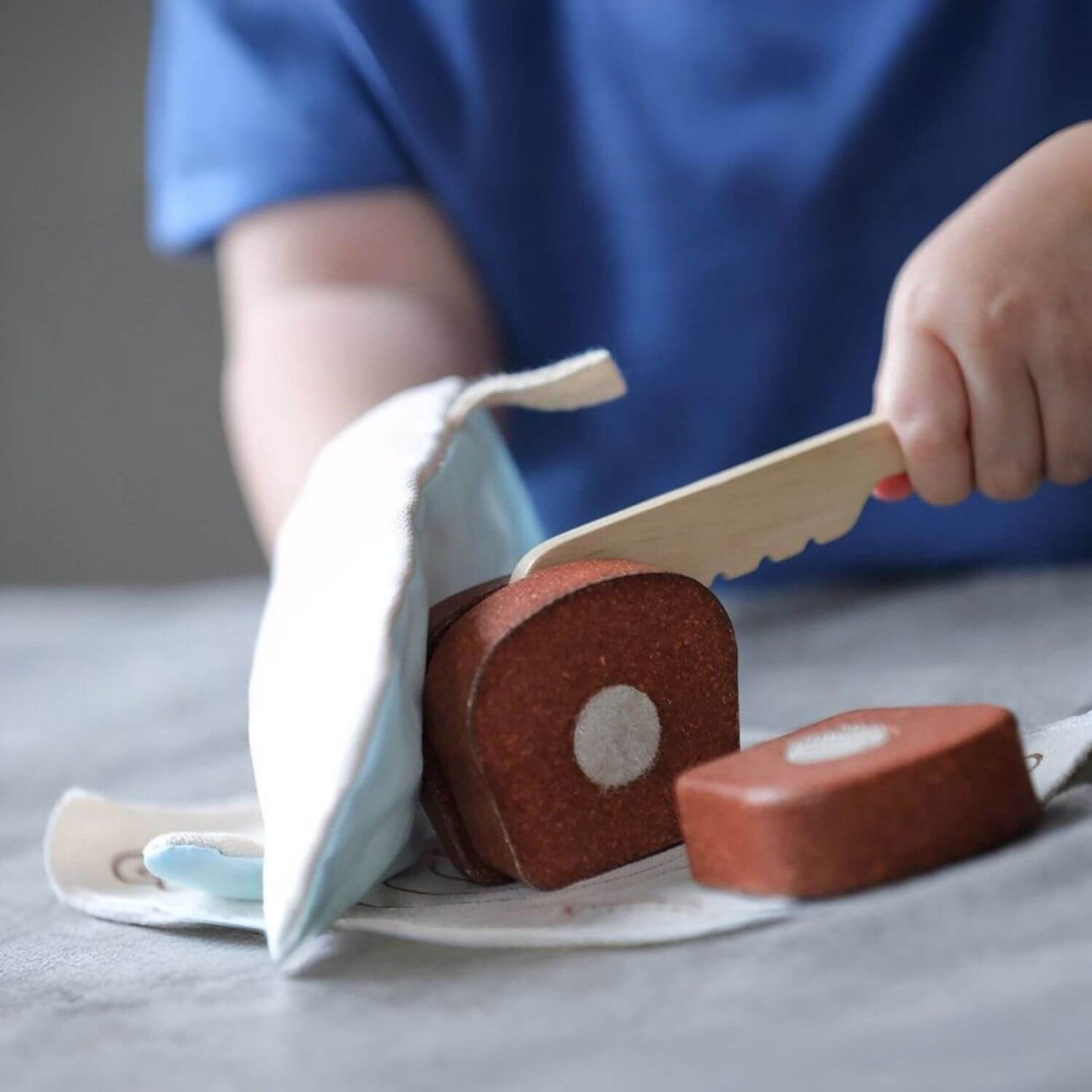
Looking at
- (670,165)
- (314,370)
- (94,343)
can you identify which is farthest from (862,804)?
(94,343)

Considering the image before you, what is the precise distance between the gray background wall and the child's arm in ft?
2.50

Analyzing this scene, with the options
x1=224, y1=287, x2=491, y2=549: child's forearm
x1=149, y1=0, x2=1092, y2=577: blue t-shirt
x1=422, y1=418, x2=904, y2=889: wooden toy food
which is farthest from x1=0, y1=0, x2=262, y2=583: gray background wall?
x1=422, y1=418, x2=904, y2=889: wooden toy food

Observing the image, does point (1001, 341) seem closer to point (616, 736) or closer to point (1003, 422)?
point (1003, 422)

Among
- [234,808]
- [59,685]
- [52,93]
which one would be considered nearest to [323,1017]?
[234,808]

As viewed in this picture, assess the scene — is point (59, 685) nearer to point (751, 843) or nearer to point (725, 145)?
point (725, 145)

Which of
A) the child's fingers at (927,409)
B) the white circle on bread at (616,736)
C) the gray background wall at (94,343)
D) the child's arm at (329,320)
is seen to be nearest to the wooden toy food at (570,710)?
the white circle on bread at (616,736)

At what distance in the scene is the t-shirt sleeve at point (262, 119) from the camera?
836mm

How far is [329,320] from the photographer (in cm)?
75

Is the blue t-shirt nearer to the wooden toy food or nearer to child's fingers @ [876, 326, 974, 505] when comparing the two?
child's fingers @ [876, 326, 974, 505]

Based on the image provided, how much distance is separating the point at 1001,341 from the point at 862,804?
0.22 m

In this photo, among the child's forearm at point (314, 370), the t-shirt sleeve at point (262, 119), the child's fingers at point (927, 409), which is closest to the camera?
the child's fingers at point (927, 409)

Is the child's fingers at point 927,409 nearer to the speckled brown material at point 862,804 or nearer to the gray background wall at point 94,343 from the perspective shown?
the speckled brown material at point 862,804

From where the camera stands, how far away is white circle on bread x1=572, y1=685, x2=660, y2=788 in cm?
35

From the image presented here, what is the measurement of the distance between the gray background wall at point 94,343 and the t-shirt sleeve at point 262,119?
0.72 metres
